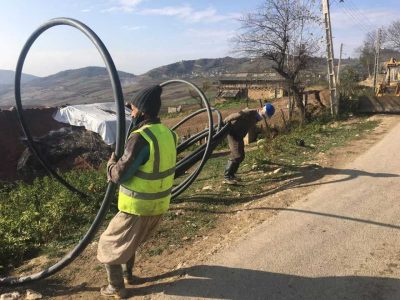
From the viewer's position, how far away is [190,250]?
514 cm

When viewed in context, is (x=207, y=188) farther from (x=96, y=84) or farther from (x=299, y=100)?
(x=96, y=84)

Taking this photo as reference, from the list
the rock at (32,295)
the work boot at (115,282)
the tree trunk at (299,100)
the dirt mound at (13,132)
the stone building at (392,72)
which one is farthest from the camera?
the stone building at (392,72)

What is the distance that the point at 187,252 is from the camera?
508 centimetres

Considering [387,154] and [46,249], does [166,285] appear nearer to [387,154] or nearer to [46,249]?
[46,249]

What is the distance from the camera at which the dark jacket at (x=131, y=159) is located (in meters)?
3.68

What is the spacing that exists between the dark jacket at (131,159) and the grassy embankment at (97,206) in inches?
65.7

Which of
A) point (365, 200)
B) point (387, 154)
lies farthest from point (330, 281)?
point (387, 154)

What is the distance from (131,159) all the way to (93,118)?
18960 mm

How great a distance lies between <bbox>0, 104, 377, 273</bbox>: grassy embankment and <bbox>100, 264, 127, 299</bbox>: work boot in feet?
3.39

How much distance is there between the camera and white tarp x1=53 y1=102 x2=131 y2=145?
21.2 m

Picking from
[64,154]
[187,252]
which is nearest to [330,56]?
[64,154]

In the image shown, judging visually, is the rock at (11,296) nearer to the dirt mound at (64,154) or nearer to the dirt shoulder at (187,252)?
the dirt shoulder at (187,252)

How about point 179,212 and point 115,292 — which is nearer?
point 115,292

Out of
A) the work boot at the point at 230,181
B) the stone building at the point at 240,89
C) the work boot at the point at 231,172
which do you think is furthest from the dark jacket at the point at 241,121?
the stone building at the point at 240,89
